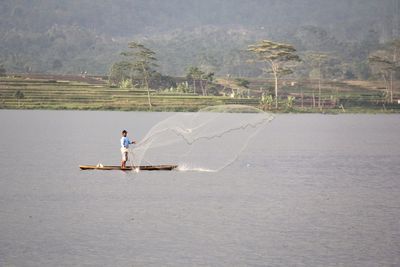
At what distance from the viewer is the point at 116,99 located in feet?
481

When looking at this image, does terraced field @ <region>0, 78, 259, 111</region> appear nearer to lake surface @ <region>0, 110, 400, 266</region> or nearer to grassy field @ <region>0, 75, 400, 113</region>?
grassy field @ <region>0, 75, 400, 113</region>

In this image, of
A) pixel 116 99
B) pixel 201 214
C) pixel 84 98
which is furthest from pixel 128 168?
pixel 116 99

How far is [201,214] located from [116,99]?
117 metres

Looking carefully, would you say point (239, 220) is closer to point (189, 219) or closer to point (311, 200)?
point (189, 219)

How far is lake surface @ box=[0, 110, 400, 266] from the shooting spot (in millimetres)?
24188

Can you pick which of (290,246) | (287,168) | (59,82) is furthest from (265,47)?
(290,246)

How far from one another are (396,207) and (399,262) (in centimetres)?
1034

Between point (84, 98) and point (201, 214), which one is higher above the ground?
point (84, 98)

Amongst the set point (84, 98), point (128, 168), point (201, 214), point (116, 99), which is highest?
point (84, 98)

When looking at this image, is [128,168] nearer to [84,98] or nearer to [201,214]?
[201,214]

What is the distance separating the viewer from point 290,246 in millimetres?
25547

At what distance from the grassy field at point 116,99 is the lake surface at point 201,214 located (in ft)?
278

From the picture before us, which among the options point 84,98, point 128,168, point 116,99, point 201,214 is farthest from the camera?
point 116,99

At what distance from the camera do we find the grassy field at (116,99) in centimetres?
13988
